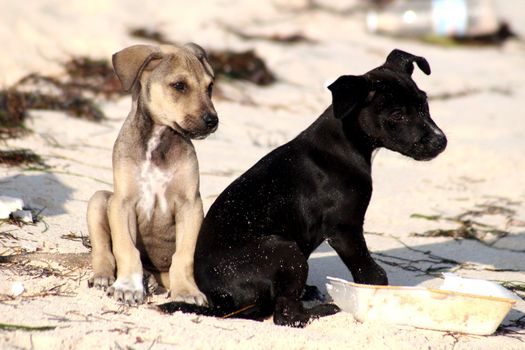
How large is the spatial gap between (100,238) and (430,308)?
2.00 m

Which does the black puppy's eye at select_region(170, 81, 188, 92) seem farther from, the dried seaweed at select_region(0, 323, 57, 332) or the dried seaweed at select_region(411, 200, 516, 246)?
the dried seaweed at select_region(411, 200, 516, 246)

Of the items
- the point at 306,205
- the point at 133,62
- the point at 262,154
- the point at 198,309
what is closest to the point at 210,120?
the point at 133,62

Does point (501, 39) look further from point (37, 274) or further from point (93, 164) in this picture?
point (37, 274)

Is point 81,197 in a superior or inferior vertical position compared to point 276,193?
inferior

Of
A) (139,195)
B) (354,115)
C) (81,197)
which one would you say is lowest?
(81,197)

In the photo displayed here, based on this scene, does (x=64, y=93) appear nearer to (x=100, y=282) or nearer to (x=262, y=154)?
(x=262, y=154)

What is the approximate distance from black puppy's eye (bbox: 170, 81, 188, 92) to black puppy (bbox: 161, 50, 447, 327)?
64 cm

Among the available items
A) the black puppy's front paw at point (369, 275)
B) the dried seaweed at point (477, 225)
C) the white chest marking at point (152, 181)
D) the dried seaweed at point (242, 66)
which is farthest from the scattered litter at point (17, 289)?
the dried seaweed at point (242, 66)

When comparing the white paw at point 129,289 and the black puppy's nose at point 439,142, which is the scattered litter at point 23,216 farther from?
the black puppy's nose at point 439,142

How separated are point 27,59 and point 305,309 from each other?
272 inches

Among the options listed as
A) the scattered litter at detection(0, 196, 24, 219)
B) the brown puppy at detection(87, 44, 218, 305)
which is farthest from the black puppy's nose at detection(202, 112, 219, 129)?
the scattered litter at detection(0, 196, 24, 219)

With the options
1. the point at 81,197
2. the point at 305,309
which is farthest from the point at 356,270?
the point at 81,197

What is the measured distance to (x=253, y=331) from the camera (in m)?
4.79

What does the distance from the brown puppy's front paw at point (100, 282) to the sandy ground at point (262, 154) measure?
99 mm
